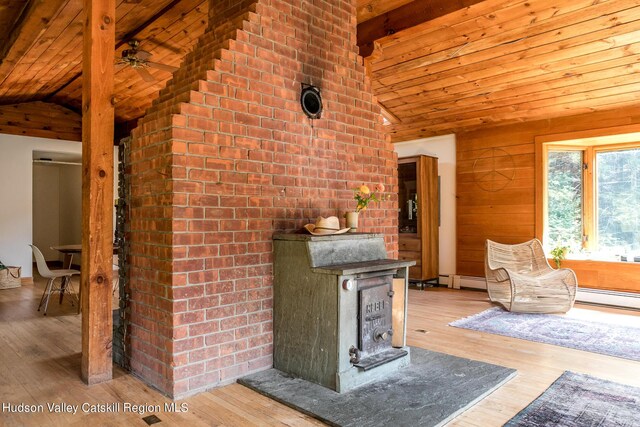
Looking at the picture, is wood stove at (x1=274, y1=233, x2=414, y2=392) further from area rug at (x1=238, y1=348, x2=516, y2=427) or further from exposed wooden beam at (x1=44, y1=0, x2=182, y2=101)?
exposed wooden beam at (x1=44, y1=0, x2=182, y2=101)

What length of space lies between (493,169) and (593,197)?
1.26 m

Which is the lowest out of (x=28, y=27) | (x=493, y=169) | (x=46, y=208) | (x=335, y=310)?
(x=335, y=310)

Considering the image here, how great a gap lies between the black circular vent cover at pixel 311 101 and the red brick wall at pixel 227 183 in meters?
0.05

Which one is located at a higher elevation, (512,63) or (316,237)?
(512,63)

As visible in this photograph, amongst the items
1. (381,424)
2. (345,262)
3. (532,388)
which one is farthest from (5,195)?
(532,388)

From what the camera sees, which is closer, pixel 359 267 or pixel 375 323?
pixel 359 267

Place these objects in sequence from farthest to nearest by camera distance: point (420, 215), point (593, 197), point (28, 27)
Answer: point (420, 215), point (593, 197), point (28, 27)

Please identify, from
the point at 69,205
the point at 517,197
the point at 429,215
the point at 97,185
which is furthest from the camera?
the point at 69,205

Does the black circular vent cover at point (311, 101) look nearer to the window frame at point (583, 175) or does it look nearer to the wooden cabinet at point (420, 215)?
the wooden cabinet at point (420, 215)

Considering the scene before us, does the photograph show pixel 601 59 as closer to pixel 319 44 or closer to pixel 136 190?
pixel 319 44

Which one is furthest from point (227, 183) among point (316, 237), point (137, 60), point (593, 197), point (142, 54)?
point (593, 197)

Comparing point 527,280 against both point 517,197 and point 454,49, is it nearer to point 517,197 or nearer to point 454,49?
point 517,197

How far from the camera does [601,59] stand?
4.39 metres

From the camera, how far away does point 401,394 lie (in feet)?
8.11
